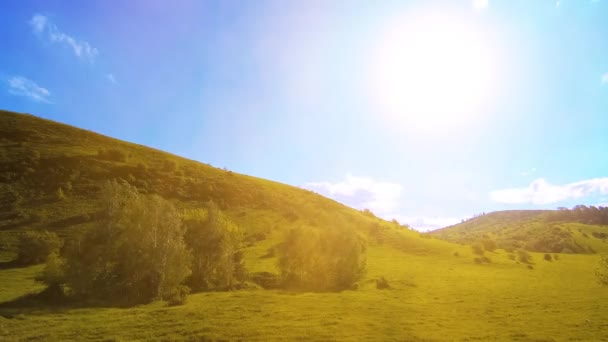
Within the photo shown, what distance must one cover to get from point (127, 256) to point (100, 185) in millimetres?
44503

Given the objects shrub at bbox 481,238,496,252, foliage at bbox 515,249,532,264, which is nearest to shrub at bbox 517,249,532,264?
foliage at bbox 515,249,532,264

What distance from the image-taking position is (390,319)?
120 ft

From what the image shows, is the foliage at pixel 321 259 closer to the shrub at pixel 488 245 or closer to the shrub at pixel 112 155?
the shrub at pixel 112 155

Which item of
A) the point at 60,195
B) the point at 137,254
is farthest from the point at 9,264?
the point at 60,195

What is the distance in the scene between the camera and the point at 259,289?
52312 mm

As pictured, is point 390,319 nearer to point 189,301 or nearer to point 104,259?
point 189,301

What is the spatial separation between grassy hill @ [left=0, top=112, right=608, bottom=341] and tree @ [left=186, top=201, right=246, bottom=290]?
3915mm

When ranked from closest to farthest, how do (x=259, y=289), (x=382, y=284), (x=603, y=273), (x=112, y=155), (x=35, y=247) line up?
1. (x=603, y=273)
2. (x=35, y=247)
3. (x=259, y=289)
4. (x=382, y=284)
5. (x=112, y=155)

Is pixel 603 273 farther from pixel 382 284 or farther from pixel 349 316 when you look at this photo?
pixel 349 316

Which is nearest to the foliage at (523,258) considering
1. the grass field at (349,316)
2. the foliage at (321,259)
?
the grass field at (349,316)

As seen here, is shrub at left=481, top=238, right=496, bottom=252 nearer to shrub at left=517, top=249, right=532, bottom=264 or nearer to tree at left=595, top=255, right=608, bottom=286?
shrub at left=517, top=249, right=532, bottom=264

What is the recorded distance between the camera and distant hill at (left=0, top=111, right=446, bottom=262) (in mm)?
66688

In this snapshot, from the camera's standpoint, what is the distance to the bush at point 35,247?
51022 mm

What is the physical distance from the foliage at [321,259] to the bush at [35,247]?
36191 millimetres
